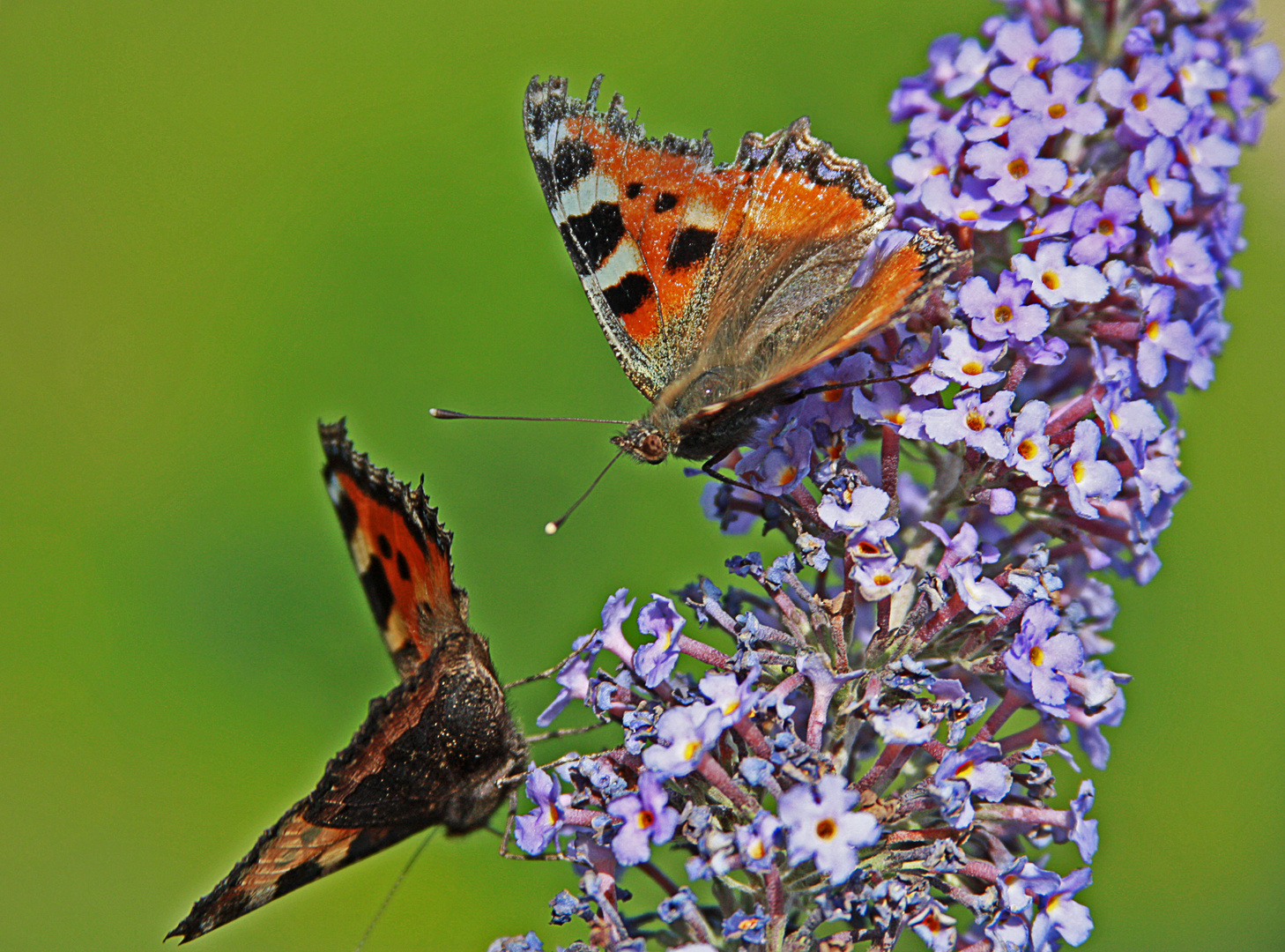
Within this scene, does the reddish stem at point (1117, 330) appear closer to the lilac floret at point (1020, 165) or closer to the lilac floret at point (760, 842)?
the lilac floret at point (1020, 165)

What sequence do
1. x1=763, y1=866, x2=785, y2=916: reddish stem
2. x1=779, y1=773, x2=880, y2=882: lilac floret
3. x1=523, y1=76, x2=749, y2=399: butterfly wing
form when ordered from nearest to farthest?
1. x1=779, y1=773, x2=880, y2=882: lilac floret
2. x1=763, y1=866, x2=785, y2=916: reddish stem
3. x1=523, y1=76, x2=749, y2=399: butterfly wing

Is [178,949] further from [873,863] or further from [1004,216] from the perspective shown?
[1004,216]

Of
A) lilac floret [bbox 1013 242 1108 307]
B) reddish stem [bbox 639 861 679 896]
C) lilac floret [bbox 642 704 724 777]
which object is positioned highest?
lilac floret [bbox 1013 242 1108 307]

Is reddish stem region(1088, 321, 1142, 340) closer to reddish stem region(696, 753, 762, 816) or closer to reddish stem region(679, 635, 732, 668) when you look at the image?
reddish stem region(679, 635, 732, 668)

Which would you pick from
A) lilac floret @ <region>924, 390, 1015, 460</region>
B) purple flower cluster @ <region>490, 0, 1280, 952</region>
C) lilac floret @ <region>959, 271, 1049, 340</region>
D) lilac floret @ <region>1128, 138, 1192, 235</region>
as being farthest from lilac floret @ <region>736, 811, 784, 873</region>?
lilac floret @ <region>1128, 138, 1192, 235</region>

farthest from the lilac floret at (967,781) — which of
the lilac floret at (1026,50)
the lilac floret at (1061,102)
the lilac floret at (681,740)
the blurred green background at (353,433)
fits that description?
the blurred green background at (353,433)
